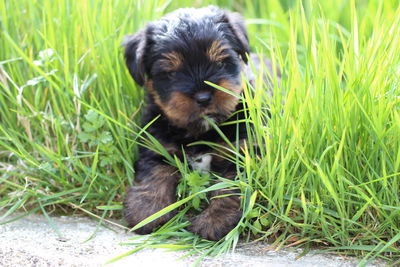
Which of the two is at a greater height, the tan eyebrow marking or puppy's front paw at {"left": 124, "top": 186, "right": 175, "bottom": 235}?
the tan eyebrow marking

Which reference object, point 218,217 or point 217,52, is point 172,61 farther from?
point 218,217

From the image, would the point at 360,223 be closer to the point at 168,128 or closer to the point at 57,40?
the point at 168,128

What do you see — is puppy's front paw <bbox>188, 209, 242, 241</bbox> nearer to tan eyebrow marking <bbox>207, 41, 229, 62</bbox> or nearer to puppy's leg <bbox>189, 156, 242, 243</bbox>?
puppy's leg <bbox>189, 156, 242, 243</bbox>

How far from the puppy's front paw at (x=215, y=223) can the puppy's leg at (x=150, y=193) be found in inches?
9.9

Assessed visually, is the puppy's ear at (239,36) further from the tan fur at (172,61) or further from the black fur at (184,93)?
the tan fur at (172,61)

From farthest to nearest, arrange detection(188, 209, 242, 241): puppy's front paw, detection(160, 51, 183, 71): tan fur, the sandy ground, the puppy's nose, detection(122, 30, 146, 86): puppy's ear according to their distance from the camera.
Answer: detection(122, 30, 146, 86): puppy's ear → detection(160, 51, 183, 71): tan fur → the puppy's nose → detection(188, 209, 242, 241): puppy's front paw → the sandy ground

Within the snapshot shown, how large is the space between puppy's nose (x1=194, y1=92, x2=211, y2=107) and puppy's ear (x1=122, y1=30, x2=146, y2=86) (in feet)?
1.88

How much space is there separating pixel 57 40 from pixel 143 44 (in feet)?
2.80

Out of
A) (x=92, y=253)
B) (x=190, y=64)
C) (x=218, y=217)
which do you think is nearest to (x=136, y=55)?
(x=190, y=64)

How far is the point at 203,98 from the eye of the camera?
3129 millimetres

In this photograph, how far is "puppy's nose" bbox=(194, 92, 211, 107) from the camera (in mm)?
3131

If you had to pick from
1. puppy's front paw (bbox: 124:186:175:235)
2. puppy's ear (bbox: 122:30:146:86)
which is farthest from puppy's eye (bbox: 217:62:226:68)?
puppy's front paw (bbox: 124:186:175:235)

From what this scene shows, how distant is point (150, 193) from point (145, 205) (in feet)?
0.31

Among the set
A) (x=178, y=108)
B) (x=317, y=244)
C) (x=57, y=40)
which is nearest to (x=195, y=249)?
(x=317, y=244)
